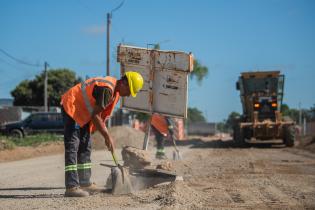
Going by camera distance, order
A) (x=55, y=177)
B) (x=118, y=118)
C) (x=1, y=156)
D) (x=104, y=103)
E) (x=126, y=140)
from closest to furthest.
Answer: (x=104, y=103), (x=55, y=177), (x=1, y=156), (x=126, y=140), (x=118, y=118)

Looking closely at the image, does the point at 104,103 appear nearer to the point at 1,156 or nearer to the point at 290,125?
the point at 1,156

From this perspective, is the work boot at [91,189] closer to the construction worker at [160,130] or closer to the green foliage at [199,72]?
the construction worker at [160,130]

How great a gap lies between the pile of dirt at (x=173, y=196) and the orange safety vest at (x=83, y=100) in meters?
1.31

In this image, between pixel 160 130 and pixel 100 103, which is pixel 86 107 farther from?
pixel 160 130

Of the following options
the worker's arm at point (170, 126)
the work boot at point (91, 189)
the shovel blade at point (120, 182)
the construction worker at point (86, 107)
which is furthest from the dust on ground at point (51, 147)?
the shovel blade at point (120, 182)

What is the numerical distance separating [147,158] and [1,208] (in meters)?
3.26

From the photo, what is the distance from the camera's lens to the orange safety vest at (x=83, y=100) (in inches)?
Result: 289

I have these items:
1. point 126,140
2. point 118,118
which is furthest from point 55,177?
point 118,118

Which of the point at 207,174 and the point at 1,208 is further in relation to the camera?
the point at 207,174

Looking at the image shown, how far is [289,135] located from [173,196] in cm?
1894

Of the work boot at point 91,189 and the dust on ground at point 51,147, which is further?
the dust on ground at point 51,147

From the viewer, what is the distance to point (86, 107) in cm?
741

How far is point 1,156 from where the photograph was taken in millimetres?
17562

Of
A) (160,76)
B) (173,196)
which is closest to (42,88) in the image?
(160,76)
